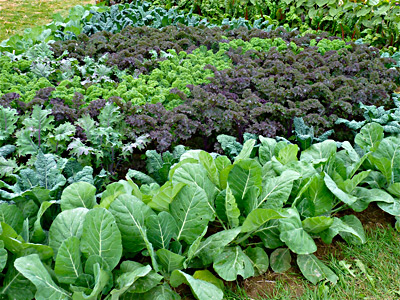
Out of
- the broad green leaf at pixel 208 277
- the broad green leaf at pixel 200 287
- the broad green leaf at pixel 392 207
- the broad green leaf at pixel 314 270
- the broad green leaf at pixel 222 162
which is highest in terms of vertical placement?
the broad green leaf at pixel 222 162

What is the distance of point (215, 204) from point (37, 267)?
1.07 metres

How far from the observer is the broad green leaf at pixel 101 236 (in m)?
2.01

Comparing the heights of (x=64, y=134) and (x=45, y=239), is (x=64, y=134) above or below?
above

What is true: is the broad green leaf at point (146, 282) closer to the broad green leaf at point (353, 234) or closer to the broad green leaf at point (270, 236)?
the broad green leaf at point (270, 236)

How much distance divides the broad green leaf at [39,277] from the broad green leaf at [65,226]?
20cm

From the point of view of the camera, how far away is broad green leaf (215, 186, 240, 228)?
229cm

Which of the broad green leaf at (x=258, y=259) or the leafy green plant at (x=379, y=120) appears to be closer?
the broad green leaf at (x=258, y=259)

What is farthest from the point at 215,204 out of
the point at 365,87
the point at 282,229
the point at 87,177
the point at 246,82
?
the point at 365,87

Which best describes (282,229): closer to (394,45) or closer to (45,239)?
(45,239)

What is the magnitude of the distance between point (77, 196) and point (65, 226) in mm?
233

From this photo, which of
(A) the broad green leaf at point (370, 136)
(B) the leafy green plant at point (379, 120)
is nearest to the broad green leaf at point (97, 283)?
(A) the broad green leaf at point (370, 136)

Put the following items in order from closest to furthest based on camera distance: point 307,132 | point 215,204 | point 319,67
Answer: point 215,204, point 307,132, point 319,67

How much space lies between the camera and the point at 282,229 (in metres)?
2.32

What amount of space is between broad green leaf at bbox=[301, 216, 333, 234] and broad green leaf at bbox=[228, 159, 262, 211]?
36cm
